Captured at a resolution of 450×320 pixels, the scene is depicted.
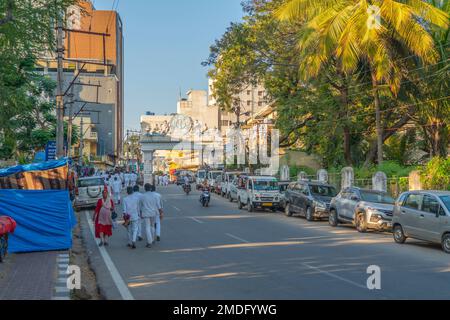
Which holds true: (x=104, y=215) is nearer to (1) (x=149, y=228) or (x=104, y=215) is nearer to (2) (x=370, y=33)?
(1) (x=149, y=228)

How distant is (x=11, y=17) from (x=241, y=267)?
292 inches

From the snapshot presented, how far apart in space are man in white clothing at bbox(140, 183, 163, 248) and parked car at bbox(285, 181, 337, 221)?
1079cm

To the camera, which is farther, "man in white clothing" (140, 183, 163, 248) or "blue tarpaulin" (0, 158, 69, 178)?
"man in white clothing" (140, 183, 163, 248)

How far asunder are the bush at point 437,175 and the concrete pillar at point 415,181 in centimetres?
20

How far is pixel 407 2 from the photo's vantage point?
92.0 ft

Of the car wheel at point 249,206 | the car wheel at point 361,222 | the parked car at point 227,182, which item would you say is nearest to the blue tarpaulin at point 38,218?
the car wheel at point 361,222

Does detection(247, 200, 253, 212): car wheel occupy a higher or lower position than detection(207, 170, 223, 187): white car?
lower

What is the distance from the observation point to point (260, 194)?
32.0m

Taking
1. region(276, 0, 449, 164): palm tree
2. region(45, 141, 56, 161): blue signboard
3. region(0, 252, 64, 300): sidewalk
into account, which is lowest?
region(0, 252, 64, 300): sidewalk

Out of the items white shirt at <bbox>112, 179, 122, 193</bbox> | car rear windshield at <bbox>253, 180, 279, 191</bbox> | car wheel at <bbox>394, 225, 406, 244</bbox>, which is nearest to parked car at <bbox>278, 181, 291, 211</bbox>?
car rear windshield at <bbox>253, 180, 279, 191</bbox>

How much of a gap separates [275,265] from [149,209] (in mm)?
5102

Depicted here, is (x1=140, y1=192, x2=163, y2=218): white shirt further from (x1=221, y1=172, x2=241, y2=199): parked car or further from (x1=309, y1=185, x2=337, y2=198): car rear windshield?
(x1=221, y1=172, x2=241, y2=199): parked car

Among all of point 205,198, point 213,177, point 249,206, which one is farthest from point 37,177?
point 213,177

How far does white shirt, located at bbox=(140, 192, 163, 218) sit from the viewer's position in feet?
55.5
